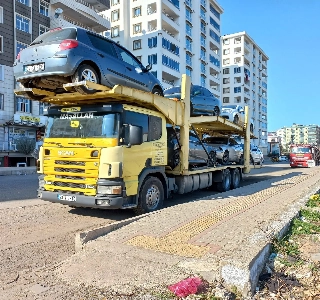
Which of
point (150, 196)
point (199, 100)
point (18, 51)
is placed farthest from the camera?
point (18, 51)

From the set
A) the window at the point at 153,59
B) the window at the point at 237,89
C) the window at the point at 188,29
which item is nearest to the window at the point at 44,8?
the window at the point at 153,59

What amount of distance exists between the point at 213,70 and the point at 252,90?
2767 centimetres

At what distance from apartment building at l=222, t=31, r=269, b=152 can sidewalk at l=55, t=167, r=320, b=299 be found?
70844mm

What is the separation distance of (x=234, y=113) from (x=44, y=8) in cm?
2569

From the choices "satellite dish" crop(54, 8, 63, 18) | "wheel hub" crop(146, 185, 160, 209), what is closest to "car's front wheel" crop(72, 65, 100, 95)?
"wheel hub" crop(146, 185, 160, 209)

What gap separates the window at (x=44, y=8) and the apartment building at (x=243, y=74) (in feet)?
164

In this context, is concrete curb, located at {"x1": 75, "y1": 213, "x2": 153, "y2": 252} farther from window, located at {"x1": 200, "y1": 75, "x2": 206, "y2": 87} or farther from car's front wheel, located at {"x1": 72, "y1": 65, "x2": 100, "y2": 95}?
window, located at {"x1": 200, "y1": 75, "x2": 206, "y2": 87}

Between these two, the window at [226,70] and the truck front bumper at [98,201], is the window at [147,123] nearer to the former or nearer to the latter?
the truck front bumper at [98,201]

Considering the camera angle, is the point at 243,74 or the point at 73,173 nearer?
the point at 73,173

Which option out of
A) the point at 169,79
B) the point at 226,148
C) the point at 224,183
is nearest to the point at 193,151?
the point at 224,183

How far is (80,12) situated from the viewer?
32.1 m

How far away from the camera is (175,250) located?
4.30m

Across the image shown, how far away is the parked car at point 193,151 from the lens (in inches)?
335

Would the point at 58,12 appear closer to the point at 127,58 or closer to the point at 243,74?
the point at 127,58
